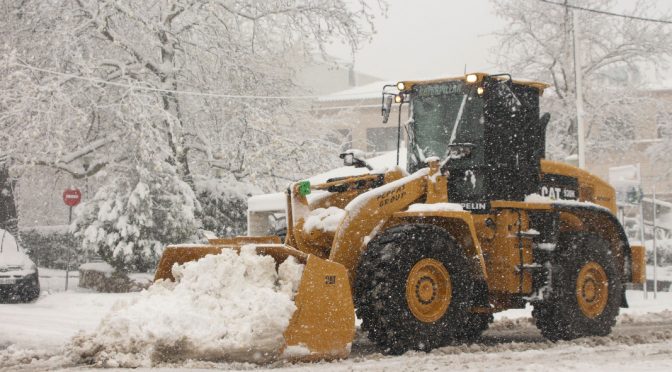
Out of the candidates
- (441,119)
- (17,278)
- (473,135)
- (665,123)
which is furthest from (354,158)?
(665,123)

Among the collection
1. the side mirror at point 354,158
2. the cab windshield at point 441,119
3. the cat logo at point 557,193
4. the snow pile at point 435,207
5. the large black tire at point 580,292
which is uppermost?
the cab windshield at point 441,119

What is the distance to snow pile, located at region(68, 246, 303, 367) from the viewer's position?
8062mm

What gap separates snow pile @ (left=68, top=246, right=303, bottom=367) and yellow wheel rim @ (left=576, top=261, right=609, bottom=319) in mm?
4141

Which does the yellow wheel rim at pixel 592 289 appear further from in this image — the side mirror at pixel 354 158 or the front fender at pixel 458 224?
the side mirror at pixel 354 158

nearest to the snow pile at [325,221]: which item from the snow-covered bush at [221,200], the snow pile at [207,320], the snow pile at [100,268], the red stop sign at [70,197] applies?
the snow pile at [207,320]

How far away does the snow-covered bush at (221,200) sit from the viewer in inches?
953

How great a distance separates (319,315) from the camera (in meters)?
8.51

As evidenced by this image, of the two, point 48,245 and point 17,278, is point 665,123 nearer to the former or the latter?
point 48,245

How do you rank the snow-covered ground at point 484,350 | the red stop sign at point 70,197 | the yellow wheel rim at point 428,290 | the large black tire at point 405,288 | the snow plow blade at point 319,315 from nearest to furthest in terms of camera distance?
the snow-covered ground at point 484,350 < the snow plow blade at point 319,315 < the large black tire at point 405,288 < the yellow wheel rim at point 428,290 < the red stop sign at point 70,197

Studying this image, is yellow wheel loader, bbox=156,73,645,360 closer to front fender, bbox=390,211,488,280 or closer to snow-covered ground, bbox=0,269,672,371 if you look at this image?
front fender, bbox=390,211,488,280

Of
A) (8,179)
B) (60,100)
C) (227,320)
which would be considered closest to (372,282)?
(227,320)

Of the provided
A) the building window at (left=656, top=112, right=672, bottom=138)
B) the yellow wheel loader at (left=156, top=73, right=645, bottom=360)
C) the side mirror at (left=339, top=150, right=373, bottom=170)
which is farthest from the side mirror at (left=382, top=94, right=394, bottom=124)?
the building window at (left=656, top=112, right=672, bottom=138)

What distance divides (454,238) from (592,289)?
8.74 ft

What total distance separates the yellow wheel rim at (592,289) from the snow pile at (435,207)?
2.40 m
